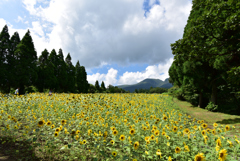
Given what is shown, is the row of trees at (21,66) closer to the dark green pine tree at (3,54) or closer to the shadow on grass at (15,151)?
the dark green pine tree at (3,54)

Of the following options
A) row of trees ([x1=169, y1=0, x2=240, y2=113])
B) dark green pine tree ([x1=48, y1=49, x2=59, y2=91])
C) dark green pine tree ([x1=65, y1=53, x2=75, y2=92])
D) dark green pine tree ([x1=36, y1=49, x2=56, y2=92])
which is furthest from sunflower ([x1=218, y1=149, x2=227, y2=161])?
dark green pine tree ([x1=65, y1=53, x2=75, y2=92])

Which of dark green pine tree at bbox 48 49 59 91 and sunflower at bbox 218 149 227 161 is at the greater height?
dark green pine tree at bbox 48 49 59 91

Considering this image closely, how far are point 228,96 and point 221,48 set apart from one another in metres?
7.08

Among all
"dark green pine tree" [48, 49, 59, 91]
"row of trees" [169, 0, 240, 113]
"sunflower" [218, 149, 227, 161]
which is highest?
"dark green pine tree" [48, 49, 59, 91]

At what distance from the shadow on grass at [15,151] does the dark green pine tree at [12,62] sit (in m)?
17.7

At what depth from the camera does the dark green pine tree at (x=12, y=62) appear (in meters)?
17.5

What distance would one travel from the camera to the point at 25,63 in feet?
61.6

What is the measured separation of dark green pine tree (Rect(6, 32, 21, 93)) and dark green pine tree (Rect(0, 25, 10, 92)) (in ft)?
1.22

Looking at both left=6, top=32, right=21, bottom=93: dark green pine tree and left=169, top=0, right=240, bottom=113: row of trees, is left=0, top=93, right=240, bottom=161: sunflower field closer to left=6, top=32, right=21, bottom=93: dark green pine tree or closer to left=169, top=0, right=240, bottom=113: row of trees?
left=169, top=0, right=240, bottom=113: row of trees

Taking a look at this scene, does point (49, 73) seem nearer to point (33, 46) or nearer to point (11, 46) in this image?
point (33, 46)

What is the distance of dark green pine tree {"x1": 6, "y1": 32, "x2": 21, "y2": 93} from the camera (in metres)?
17.5

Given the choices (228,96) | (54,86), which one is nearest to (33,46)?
(54,86)

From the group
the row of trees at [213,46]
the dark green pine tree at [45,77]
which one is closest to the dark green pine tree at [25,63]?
the dark green pine tree at [45,77]

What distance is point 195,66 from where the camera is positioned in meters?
10.8
